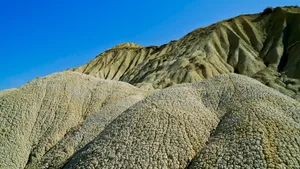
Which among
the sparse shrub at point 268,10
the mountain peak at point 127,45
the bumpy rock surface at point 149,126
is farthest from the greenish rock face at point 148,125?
the mountain peak at point 127,45

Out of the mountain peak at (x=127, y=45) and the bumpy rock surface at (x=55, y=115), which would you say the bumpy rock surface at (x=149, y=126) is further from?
the mountain peak at (x=127, y=45)

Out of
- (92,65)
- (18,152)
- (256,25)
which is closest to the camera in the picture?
(18,152)

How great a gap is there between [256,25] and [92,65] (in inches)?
2298

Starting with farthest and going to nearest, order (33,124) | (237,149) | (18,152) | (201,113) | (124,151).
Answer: (33,124)
(18,152)
(201,113)
(124,151)
(237,149)

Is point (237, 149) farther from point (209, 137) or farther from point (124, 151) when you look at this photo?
point (124, 151)

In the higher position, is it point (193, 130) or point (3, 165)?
point (3, 165)

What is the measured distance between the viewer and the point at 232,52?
9056 centimetres

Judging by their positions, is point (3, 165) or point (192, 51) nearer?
point (3, 165)

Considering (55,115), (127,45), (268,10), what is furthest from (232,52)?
(55,115)

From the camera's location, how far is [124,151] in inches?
543

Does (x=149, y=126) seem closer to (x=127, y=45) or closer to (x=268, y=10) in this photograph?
(x=268, y=10)

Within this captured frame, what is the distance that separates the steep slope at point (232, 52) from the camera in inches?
3140

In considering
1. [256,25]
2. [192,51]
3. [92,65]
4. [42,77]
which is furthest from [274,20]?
[42,77]

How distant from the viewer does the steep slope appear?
262ft
